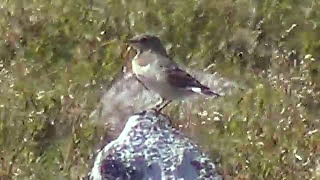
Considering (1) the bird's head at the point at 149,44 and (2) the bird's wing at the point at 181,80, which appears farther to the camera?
(1) the bird's head at the point at 149,44

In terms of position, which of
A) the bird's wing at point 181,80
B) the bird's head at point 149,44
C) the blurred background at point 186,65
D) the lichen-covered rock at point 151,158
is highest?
the lichen-covered rock at point 151,158

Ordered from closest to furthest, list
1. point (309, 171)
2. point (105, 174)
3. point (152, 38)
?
point (105, 174) → point (152, 38) → point (309, 171)

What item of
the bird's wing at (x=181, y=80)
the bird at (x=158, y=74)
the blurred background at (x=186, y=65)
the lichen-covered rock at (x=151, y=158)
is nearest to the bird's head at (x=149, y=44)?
the bird at (x=158, y=74)

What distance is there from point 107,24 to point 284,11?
5.65 ft

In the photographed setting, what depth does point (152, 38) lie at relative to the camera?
605cm

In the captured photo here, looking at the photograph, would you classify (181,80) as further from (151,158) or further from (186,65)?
(186,65)

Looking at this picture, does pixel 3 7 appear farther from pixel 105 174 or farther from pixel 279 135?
pixel 105 174

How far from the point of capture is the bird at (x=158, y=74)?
589 cm

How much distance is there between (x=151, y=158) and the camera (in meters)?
4.71

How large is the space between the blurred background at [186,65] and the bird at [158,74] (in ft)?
3.93

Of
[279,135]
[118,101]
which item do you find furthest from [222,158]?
[118,101]

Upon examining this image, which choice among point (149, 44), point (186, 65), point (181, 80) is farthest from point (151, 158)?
point (186, 65)

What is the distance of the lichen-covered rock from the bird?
900 millimetres

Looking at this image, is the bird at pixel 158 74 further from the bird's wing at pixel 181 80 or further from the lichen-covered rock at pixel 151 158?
the lichen-covered rock at pixel 151 158
